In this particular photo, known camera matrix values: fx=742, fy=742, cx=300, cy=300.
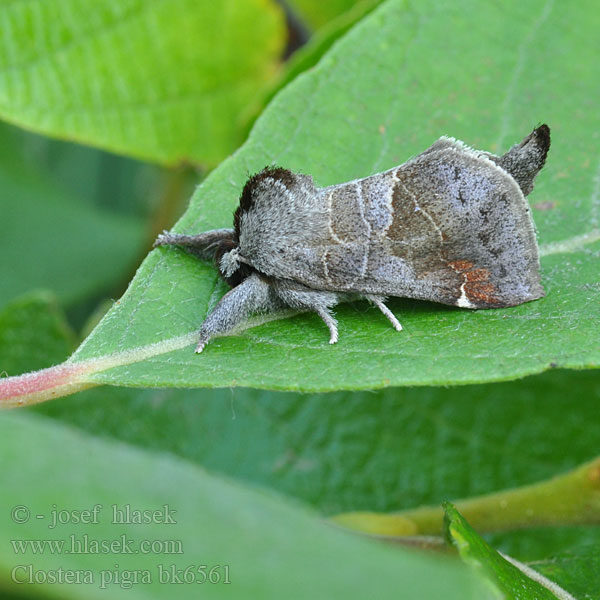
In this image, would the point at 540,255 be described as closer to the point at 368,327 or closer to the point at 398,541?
the point at 368,327

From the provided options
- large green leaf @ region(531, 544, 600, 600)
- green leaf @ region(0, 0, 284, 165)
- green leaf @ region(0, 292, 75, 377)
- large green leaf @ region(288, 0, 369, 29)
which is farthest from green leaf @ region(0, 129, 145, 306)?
large green leaf @ region(531, 544, 600, 600)

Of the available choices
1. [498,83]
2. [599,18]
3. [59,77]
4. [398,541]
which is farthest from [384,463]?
[59,77]

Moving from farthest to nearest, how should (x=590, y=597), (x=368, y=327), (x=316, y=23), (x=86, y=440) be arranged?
1. (x=316, y=23)
2. (x=368, y=327)
3. (x=590, y=597)
4. (x=86, y=440)

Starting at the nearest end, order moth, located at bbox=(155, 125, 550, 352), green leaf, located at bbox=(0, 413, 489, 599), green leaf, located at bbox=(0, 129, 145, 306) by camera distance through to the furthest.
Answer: green leaf, located at bbox=(0, 413, 489, 599) < moth, located at bbox=(155, 125, 550, 352) < green leaf, located at bbox=(0, 129, 145, 306)

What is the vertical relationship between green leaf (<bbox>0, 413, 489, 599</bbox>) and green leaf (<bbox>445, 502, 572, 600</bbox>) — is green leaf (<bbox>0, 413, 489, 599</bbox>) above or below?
above

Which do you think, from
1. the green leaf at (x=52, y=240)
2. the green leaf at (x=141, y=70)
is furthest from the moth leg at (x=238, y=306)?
the green leaf at (x=52, y=240)

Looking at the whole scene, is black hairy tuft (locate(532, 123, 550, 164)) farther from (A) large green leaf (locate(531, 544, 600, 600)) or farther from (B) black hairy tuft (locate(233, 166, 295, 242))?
(A) large green leaf (locate(531, 544, 600, 600))

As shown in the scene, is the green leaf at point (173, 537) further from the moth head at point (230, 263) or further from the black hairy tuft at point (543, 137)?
the black hairy tuft at point (543, 137)

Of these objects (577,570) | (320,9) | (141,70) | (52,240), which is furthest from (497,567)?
(52,240)
